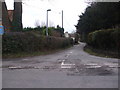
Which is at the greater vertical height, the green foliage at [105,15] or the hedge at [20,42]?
the green foliage at [105,15]

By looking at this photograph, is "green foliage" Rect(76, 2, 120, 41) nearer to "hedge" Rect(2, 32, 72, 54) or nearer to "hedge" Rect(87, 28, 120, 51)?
"hedge" Rect(87, 28, 120, 51)

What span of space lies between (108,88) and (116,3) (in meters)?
22.2

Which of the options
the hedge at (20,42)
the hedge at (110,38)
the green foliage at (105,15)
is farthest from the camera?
the green foliage at (105,15)

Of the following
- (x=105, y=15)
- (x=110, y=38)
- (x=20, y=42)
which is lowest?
(x=20, y=42)

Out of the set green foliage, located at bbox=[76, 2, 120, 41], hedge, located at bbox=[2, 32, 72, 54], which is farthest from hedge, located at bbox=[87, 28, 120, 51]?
hedge, located at bbox=[2, 32, 72, 54]

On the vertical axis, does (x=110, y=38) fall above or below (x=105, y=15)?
below

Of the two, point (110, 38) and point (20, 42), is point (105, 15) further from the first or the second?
point (20, 42)

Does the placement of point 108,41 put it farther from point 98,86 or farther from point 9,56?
point 98,86

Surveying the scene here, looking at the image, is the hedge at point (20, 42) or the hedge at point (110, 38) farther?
the hedge at point (20, 42)

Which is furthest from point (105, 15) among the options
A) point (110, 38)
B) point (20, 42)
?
point (20, 42)

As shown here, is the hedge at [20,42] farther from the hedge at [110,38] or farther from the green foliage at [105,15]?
the green foliage at [105,15]

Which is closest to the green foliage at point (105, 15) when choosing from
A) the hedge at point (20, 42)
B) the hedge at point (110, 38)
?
the hedge at point (110, 38)

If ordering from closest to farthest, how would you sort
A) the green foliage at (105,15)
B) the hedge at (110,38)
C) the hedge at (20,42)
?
the hedge at (110,38) → the hedge at (20,42) → the green foliage at (105,15)

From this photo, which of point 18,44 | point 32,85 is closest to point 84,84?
point 32,85
